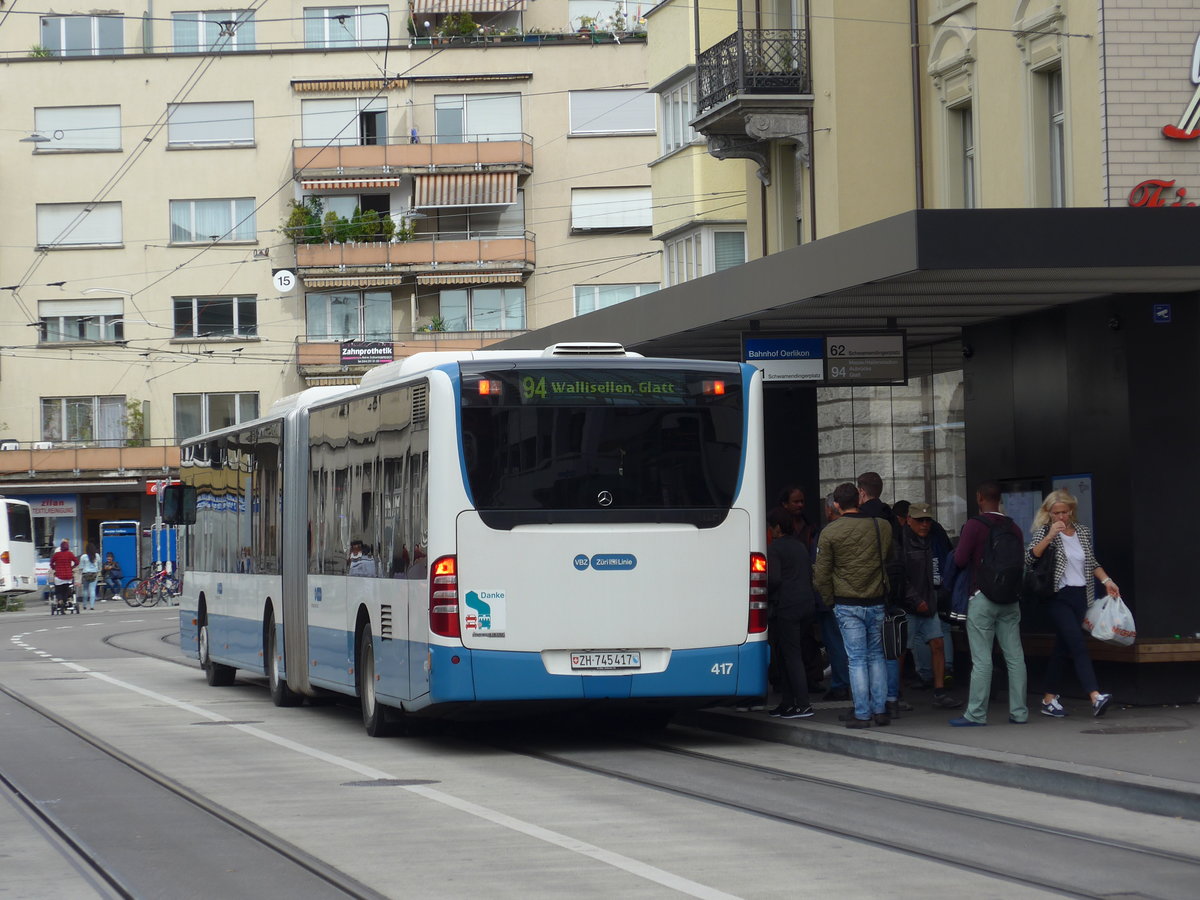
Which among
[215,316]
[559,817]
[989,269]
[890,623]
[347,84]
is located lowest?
[559,817]

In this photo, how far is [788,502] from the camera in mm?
16109

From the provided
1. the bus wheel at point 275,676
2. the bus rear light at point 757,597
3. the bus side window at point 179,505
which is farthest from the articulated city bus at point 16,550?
the bus rear light at point 757,597

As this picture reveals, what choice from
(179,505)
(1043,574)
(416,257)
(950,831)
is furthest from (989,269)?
(416,257)

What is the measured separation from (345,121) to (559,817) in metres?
55.9

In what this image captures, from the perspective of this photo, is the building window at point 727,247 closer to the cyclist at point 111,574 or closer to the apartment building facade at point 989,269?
the apartment building facade at point 989,269

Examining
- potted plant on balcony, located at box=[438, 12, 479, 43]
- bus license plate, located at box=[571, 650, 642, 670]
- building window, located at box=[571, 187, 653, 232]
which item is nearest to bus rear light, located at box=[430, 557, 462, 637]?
bus license plate, located at box=[571, 650, 642, 670]

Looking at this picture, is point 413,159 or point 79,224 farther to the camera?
point 79,224

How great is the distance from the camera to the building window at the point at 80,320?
64125 mm

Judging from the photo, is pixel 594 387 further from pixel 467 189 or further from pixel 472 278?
pixel 472 278

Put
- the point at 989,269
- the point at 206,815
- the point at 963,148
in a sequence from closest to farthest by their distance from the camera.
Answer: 1. the point at 206,815
2. the point at 989,269
3. the point at 963,148

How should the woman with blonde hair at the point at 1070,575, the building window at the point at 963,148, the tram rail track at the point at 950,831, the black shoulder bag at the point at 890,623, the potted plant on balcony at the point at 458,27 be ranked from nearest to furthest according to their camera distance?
the tram rail track at the point at 950,831
the woman with blonde hair at the point at 1070,575
the black shoulder bag at the point at 890,623
the building window at the point at 963,148
the potted plant on balcony at the point at 458,27

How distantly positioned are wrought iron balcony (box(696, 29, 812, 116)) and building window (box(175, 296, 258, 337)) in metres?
39.5

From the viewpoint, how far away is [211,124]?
64.7m

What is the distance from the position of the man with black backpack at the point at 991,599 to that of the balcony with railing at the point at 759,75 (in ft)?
43.2
